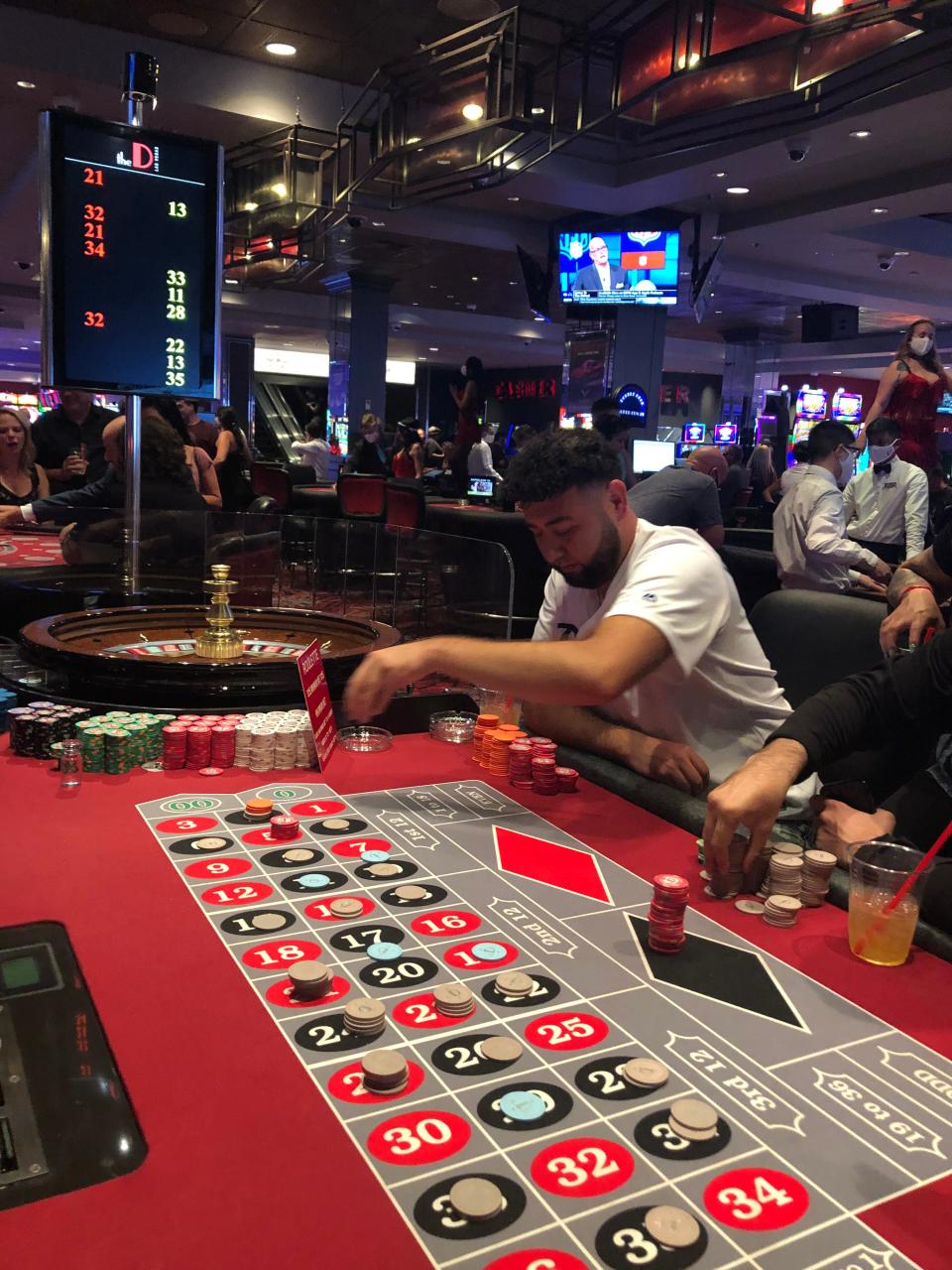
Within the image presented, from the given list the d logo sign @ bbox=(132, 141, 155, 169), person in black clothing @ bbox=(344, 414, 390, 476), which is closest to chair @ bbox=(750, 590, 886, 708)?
the d logo sign @ bbox=(132, 141, 155, 169)

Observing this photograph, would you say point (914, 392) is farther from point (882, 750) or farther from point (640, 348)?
point (640, 348)

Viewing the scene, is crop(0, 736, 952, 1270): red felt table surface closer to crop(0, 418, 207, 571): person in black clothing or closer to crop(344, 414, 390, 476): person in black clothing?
crop(0, 418, 207, 571): person in black clothing

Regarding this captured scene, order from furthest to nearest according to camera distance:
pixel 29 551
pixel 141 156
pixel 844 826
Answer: pixel 29 551 < pixel 141 156 < pixel 844 826

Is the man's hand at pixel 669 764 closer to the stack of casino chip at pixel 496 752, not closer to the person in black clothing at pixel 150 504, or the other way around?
the stack of casino chip at pixel 496 752

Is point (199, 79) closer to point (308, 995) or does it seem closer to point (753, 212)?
point (753, 212)

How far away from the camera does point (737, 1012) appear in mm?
1001

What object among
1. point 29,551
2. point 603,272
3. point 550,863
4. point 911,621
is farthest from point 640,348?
point 550,863

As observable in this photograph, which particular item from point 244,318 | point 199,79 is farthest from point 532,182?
point 244,318

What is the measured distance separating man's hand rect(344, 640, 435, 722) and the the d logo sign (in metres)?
2.03

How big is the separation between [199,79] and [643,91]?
3.23 meters

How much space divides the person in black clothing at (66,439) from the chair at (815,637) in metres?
4.22

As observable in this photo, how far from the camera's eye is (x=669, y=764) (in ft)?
5.44

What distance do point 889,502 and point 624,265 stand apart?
424 cm

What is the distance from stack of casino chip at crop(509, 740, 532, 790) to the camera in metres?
1.70
